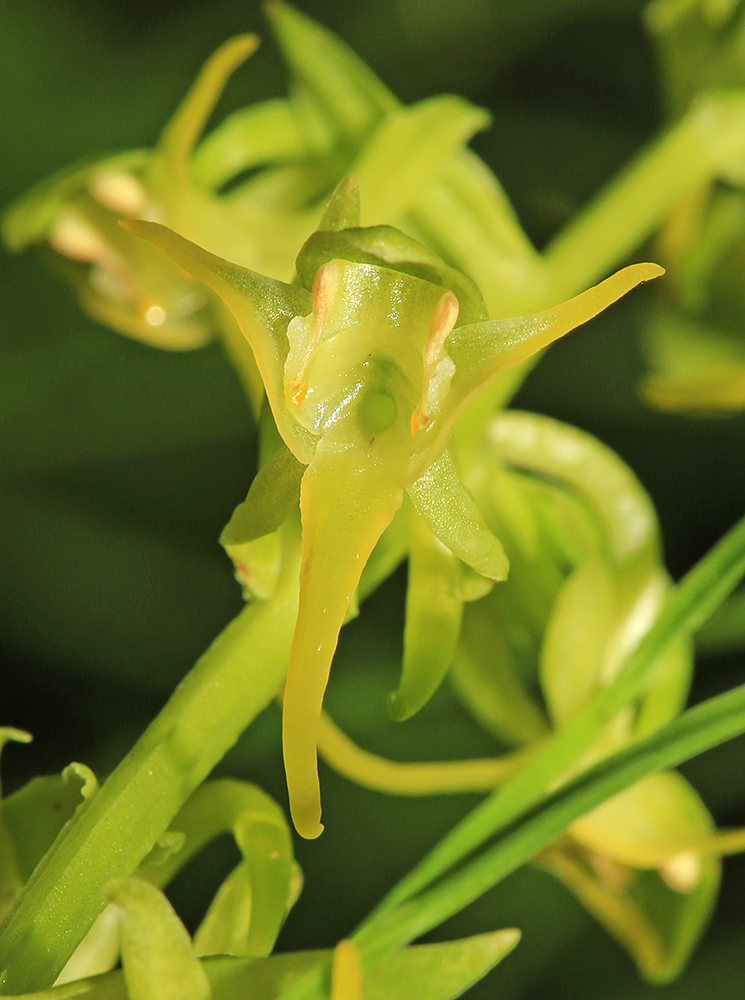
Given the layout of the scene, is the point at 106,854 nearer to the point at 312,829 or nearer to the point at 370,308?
the point at 312,829

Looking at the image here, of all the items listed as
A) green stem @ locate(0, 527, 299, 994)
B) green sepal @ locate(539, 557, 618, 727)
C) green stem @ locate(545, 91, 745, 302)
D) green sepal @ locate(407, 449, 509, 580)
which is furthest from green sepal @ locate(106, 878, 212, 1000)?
green stem @ locate(545, 91, 745, 302)

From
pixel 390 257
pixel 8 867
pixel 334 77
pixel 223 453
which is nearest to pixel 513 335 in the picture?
pixel 390 257

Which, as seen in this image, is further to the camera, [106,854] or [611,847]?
[611,847]

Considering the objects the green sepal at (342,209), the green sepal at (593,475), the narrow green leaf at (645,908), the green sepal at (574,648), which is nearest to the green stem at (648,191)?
the green sepal at (593,475)

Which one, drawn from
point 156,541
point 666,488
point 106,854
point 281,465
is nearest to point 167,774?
point 106,854

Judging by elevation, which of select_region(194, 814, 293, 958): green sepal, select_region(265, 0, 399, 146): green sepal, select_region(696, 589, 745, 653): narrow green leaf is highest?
select_region(265, 0, 399, 146): green sepal

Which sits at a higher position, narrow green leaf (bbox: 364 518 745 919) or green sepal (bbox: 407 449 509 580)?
green sepal (bbox: 407 449 509 580)

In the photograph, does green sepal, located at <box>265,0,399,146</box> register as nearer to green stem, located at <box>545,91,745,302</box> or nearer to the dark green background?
green stem, located at <box>545,91,745,302</box>
